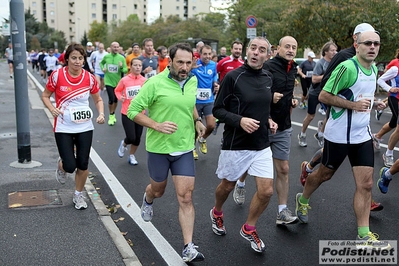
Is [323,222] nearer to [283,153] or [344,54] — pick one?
[283,153]

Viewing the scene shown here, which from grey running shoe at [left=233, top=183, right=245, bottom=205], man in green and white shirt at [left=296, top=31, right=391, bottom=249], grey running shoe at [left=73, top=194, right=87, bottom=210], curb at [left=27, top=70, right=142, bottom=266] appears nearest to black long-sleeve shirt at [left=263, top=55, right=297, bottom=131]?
man in green and white shirt at [left=296, top=31, right=391, bottom=249]

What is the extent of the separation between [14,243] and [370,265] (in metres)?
3.24

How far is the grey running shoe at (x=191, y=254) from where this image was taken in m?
4.23

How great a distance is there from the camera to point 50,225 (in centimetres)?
516

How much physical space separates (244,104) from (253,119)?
6.8 inches

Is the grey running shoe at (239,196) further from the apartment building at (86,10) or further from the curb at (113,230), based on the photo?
the apartment building at (86,10)

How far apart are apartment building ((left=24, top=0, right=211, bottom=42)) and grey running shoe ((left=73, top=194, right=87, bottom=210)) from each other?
12401 cm

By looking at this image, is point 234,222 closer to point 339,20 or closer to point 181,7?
point 339,20

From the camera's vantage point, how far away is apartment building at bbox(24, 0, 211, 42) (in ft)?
425

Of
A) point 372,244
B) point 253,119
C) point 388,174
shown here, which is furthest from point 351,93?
point 388,174

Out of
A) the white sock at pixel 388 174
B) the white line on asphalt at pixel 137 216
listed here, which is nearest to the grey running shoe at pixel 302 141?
the white sock at pixel 388 174

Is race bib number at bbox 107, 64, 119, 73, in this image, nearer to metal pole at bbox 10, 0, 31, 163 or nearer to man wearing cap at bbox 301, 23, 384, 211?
metal pole at bbox 10, 0, 31, 163

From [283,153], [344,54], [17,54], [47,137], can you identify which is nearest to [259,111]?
[283,153]

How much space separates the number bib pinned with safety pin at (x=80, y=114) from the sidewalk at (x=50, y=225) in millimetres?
997
